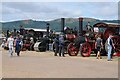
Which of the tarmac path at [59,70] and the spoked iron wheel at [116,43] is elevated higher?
the spoked iron wheel at [116,43]

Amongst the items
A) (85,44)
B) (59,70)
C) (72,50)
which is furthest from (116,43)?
(59,70)

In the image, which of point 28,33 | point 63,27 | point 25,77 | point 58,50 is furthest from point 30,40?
point 25,77

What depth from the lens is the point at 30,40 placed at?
36281 millimetres

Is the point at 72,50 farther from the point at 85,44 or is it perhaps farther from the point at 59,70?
the point at 59,70

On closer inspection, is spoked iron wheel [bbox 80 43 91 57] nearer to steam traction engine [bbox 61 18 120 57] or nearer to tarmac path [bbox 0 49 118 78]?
steam traction engine [bbox 61 18 120 57]

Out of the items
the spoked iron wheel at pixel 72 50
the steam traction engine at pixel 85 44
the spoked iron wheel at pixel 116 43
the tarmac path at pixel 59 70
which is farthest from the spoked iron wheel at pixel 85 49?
the tarmac path at pixel 59 70

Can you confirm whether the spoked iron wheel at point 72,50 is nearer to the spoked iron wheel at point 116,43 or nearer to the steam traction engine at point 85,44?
the steam traction engine at point 85,44

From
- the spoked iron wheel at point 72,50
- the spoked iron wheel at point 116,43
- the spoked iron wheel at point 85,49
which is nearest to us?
the spoked iron wheel at point 85,49

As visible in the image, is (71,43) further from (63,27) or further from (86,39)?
(63,27)

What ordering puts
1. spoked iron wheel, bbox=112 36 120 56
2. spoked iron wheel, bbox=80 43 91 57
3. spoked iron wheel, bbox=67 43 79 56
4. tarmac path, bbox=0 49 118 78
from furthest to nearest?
spoked iron wheel, bbox=67 43 79 56 < spoked iron wheel, bbox=112 36 120 56 < spoked iron wheel, bbox=80 43 91 57 < tarmac path, bbox=0 49 118 78

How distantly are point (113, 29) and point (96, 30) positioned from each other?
125cm

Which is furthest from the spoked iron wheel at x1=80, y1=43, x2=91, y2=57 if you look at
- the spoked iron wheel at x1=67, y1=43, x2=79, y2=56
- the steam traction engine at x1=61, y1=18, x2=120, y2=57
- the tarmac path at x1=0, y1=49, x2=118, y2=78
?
the tarmac path at x1=0, y1=49, x2=118, y2=78

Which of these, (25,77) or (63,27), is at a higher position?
(63,27)

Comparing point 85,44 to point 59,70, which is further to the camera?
point 85,44
